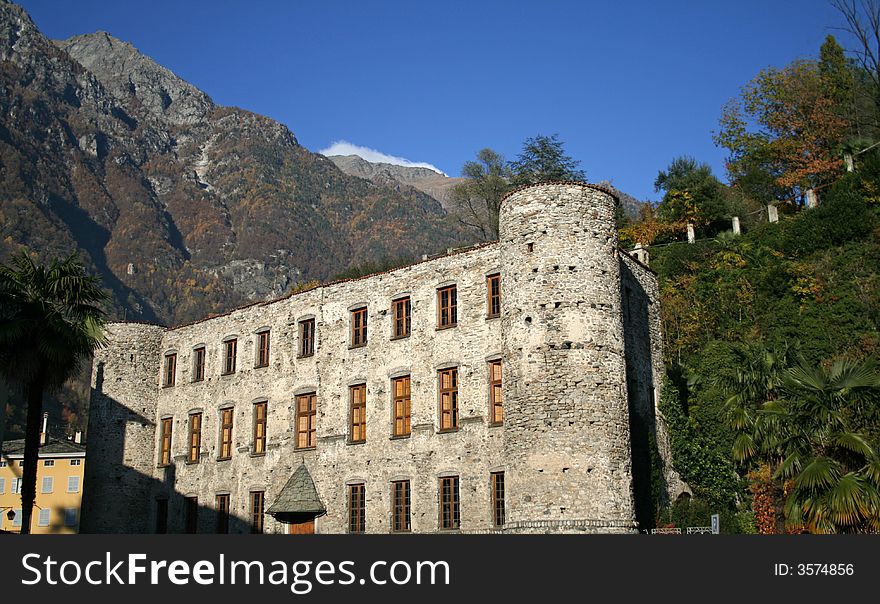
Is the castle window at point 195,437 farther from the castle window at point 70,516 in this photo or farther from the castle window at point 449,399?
the castle window at point 70,516

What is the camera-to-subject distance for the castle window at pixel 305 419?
33.6 metres

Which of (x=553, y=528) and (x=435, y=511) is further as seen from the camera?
(x=435, y=511)

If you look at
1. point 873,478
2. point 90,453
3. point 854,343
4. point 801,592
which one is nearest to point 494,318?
point 873,478

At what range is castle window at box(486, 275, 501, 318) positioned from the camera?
2930 cm

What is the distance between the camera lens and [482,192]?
213ft

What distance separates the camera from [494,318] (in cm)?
2911

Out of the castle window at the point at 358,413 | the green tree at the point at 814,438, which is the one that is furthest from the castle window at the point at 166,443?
the green tree at the point at 814,438

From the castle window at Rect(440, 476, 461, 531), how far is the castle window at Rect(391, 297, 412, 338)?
537 centimetres

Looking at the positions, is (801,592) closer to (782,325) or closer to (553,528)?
(553,528)

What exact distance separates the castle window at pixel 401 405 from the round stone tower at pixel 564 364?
5.03 meters

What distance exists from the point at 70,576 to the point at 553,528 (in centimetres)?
1424

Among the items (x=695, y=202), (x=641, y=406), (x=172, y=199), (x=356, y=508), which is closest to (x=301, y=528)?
(x=356, y=508)

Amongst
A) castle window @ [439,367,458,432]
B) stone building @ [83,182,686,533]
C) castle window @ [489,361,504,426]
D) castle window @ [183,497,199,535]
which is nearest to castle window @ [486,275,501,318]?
stone building @ [83,182,686,533]

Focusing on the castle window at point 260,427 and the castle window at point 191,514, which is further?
the castle window at point 191,514
